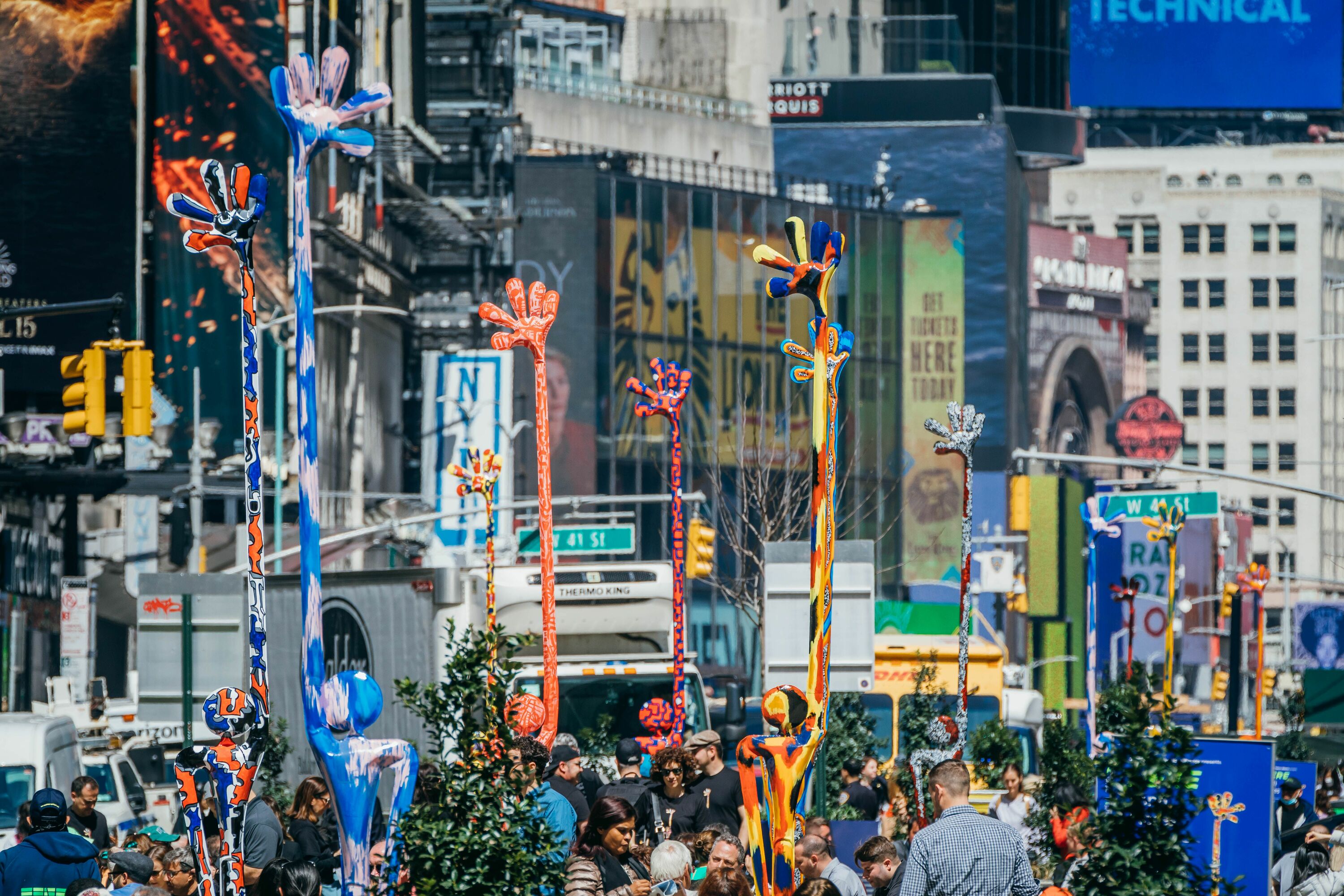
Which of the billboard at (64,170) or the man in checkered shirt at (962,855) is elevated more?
the billboard at (64,170)

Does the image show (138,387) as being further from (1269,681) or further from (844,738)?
(1269,681)

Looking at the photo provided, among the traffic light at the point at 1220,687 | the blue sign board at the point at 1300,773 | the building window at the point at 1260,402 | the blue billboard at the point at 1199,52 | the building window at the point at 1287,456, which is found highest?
the blue billboard at the point at 1199,52

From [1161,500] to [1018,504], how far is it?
203 ft

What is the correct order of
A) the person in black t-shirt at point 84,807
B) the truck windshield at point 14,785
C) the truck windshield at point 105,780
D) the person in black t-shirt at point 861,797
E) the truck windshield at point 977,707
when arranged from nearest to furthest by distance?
the person in black t-shirt at point 84,807
the truck windshield at point 14,785
the person in black t-shirt at point 861,797
the truck windshield at point 105,780
the truck windshield at point 977,707

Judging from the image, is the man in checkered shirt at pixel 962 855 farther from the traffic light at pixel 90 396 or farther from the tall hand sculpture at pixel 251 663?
the traffic light at pixel 90 396

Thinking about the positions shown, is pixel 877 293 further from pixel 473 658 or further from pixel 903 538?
pixel 473 658

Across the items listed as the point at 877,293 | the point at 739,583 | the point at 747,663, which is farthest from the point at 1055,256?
the point at 739,583

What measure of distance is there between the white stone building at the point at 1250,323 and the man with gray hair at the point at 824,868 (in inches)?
5749

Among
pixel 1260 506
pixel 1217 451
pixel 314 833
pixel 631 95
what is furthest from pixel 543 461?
pixel 1217 451

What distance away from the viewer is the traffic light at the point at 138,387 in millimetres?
23750

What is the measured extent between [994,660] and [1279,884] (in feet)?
48.8

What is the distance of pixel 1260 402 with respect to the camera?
15938cm

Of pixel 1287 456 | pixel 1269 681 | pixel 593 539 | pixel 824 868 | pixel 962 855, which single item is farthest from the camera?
pixel 1287 456

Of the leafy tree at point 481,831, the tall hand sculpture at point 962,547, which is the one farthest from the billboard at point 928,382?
the leafy tree at point 481,831
